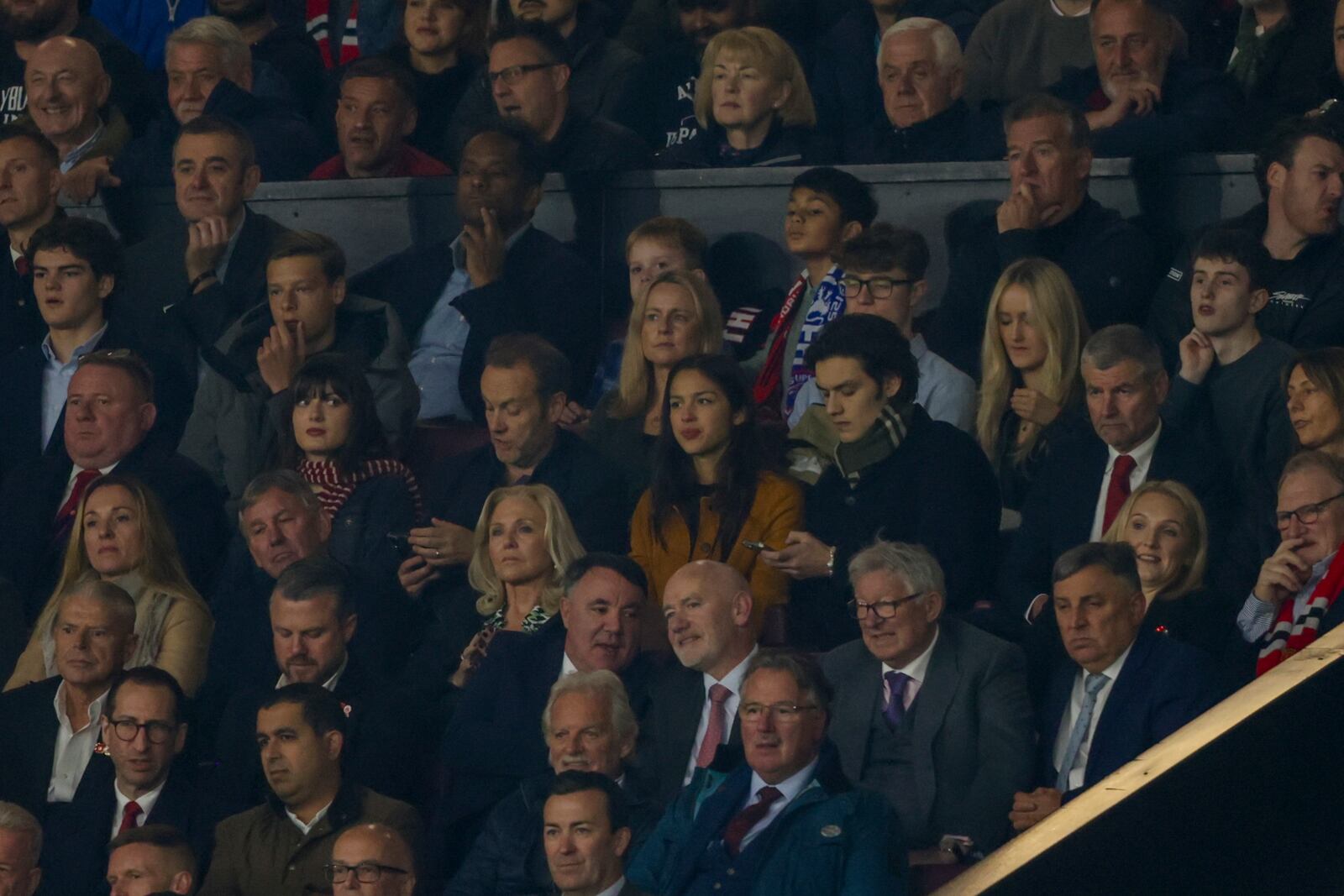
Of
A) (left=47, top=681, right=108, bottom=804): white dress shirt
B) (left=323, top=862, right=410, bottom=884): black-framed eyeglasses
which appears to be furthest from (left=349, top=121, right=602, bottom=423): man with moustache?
(left=323, top=862, right=410, bottom=884): black-framed eyeglasses

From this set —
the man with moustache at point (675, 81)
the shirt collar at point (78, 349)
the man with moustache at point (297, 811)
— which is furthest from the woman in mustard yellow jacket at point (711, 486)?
the shirt collar at point (78, 349)

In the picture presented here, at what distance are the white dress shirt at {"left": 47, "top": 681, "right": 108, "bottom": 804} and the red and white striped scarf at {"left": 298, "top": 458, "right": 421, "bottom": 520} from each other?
97 centimetres

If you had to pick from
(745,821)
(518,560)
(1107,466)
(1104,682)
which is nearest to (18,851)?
(518,560)

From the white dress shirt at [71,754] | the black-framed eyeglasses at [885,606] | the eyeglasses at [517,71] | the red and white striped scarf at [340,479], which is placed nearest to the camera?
the black-framed eyeglasses at [885,606]

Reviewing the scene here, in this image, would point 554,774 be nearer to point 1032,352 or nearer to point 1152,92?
point 1032,352

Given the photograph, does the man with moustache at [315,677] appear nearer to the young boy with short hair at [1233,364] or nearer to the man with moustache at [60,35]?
the young boy with short hair at [1233,364]

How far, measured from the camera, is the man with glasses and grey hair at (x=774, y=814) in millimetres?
5301

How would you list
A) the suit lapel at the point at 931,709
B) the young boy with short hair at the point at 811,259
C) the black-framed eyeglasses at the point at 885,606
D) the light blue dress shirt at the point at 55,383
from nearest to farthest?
the suit lapel at the point at 931,709 → the black-framed eyeglasses at the point at 885,606 → the young boy with short hair at the point at 811,259 → the light blue dress shirt at the point at 55,383

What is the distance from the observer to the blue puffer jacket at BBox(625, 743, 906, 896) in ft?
17.3

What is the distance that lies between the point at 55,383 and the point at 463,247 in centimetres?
154

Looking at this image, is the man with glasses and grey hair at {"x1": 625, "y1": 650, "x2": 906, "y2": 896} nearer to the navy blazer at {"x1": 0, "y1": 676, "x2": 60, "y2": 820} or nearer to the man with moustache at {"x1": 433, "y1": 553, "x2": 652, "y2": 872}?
the man with moustache at {"x1": 433, "y1": 553, "x2": 652, "y2": 872}

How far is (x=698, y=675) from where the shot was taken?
632cm

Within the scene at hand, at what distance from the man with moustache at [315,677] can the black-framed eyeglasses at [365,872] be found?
65cm

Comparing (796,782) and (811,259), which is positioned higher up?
(811,259)
